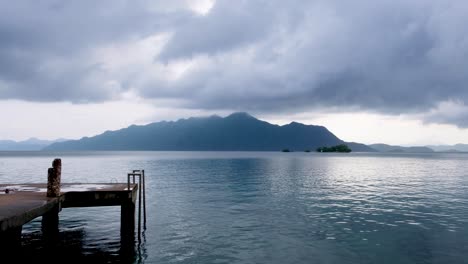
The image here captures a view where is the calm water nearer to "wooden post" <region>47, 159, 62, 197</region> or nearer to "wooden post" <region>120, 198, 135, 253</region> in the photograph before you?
"wooden post" <region>120, 198, 135, 253</region>

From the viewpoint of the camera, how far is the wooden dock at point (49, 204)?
674 inches

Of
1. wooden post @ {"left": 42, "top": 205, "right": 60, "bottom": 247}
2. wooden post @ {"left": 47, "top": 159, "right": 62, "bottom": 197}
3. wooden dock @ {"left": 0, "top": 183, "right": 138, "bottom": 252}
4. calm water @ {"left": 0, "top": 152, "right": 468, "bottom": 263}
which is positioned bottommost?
calm water @ {"left": 0, "top": 152, "right": 468, "bottom": 263}

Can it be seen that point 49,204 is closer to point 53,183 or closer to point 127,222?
point 53,183

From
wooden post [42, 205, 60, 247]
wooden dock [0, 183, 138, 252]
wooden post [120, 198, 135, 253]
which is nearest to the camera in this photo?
wooden dock [0, 183, 138, 252]

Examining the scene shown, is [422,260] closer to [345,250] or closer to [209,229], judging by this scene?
[345,250]

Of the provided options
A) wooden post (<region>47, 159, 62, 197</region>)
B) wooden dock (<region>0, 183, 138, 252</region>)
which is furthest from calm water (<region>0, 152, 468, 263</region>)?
wooden post (<region>47, 159, 62, 197</region>)

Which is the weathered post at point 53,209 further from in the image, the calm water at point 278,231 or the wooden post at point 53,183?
the calm water at point 278,231

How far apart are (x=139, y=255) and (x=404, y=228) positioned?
21.1 meters

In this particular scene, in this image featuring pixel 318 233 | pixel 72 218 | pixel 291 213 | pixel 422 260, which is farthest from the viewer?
pixel 291 213

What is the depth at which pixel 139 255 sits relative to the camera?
23.2m

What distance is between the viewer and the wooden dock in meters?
17.1

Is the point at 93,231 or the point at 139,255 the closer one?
the point at 139,255

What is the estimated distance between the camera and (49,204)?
20203mm

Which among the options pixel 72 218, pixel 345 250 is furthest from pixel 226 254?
pixel 72 218
